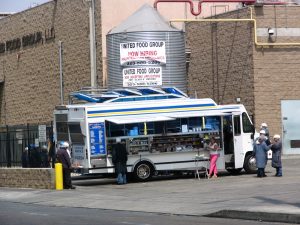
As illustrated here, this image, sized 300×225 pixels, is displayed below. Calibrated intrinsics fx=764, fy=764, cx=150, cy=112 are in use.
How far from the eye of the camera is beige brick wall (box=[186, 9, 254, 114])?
36531 mm

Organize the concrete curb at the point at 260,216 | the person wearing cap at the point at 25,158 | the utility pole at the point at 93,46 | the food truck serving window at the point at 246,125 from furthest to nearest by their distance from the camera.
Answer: the utility pole at the point at 93,46
the person wearing cap at the point at 25,158
the food truck serving window at the point at 246,125
the concrete curb at the point at 260,216

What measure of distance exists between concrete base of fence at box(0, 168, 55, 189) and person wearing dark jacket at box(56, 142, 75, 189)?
52 cm

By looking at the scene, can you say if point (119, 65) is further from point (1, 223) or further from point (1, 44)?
point (1, 223)

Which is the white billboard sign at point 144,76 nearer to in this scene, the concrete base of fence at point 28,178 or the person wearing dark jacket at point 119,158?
the concrete base of fence at point 28,178

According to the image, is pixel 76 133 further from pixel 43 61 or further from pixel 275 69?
pixel 43 61

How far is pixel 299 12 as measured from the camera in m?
36.2

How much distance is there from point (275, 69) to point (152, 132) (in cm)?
1024

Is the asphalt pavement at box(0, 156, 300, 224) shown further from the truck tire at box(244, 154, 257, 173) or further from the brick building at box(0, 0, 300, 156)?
the brick building at box(0, 0, 300, 156)

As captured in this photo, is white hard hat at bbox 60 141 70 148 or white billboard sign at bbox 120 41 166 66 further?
white billboard sign at bbox 120 41 166 66

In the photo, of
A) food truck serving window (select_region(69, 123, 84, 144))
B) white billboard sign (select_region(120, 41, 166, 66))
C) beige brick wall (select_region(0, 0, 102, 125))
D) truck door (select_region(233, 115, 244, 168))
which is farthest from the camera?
beige brick wall (select_region(0, 0, 102, 125))

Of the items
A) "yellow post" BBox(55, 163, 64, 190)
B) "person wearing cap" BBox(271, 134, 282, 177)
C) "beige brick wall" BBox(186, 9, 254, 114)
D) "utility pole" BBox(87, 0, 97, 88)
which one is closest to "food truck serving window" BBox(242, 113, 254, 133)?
"person wearing cap" BBox(271, 134, 282, 177)

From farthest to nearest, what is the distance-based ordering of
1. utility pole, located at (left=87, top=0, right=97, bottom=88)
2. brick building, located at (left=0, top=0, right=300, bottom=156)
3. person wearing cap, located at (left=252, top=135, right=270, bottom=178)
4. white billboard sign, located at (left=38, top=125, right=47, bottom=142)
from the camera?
utility pole, located at (left=87, top=0, right=97, bottom=88), brick building, located at (left=0, top=0, right=300, bottom=156), white billboard sign, located at (left=38, top=125, right=47, bottom=142), person wearing cap, located at (left=252, top=135, right=270, bottom=178)

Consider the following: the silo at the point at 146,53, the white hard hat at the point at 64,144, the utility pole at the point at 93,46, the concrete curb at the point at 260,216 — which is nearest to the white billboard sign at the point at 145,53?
the silo at the point at 146,53

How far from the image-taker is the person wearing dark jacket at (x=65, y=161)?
Answer: 88.5ft
